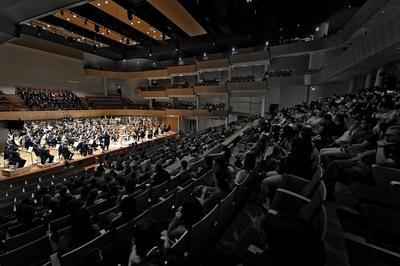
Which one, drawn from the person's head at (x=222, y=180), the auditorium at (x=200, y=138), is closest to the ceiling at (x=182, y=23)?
the auditorium at (x=200, y=138)

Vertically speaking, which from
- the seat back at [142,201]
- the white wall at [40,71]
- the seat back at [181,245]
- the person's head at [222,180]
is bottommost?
the seat back at [142,201]

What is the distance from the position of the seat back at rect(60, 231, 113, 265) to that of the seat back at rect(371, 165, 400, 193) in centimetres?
235

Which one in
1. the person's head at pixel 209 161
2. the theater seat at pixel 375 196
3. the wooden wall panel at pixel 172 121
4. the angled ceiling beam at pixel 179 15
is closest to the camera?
the theater seat at pixel 375 196

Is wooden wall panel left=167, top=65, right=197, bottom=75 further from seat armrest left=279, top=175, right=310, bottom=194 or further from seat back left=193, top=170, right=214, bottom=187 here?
seat armrest left=279, top=175, right=310, bottom=194

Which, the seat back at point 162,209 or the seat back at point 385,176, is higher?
the seat back at point 385,176

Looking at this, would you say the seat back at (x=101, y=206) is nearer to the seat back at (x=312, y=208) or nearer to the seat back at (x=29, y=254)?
the seat back at (x=29, y=254)

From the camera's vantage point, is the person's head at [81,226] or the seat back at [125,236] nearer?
the person's head at [81,226]

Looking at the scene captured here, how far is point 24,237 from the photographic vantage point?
2516mm

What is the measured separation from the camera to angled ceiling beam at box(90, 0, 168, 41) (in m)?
9.71

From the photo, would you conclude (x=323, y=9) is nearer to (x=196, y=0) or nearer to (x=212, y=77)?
(x=196, y=0)

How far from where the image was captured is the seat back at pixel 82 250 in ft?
5.90

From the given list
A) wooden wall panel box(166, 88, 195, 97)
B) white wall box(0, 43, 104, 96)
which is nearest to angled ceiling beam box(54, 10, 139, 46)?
white wall box(0, 43, 104, 96)

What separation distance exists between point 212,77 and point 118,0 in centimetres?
1175

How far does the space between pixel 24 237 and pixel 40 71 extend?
16.5 metres
